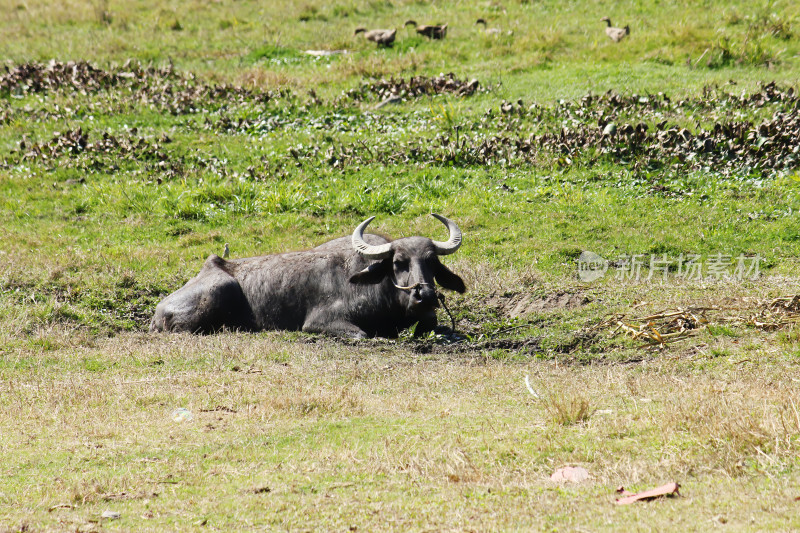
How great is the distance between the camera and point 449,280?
9812 mm

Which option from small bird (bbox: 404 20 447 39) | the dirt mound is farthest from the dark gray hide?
small bird (bbox: 404 20 447 39)

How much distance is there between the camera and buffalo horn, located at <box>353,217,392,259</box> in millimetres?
9695

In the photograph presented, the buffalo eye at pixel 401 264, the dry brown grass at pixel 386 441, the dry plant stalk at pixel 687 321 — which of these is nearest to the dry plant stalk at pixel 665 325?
the dry plant stalk at pixel 687 321

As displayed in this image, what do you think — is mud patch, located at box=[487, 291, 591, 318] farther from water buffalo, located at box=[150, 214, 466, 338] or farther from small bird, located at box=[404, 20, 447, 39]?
small bird, located at box=[404, 20, 447, 39]

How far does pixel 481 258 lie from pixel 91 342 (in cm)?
487

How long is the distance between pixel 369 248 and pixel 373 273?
0.91ft

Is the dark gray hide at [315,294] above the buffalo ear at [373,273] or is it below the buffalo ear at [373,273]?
below

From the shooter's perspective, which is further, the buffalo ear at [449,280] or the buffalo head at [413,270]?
the buffalo ear at [449,280]

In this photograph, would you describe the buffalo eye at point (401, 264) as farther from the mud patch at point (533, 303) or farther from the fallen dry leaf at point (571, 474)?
the fallen dry leaf at point (571, 474)

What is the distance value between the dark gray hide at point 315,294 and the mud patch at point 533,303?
51cm

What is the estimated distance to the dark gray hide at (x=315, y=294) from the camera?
966 centimetres

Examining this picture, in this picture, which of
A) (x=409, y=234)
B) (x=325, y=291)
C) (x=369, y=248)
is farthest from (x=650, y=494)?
(x=409, y=234)

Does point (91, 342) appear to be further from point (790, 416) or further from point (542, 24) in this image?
point (542, 24)

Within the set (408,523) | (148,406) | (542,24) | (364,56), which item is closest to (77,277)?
(148,406)
